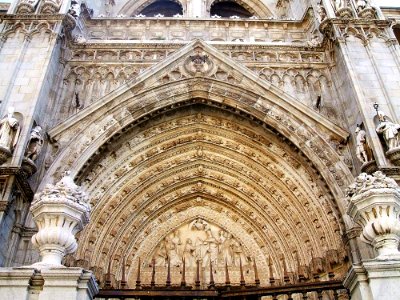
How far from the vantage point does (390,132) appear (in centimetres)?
1003

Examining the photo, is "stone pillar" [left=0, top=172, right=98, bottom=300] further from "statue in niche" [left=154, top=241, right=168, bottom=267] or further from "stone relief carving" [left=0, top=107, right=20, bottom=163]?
"statue in niche" [left=154, top=241, right=168, bottom=267]


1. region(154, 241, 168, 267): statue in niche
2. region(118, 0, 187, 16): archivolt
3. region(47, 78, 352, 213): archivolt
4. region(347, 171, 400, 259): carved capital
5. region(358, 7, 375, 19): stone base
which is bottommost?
region(347, 171, 400, 259): carved capital

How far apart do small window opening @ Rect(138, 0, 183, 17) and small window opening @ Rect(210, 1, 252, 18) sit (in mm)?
1510

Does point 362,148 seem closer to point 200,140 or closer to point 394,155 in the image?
point 394,155

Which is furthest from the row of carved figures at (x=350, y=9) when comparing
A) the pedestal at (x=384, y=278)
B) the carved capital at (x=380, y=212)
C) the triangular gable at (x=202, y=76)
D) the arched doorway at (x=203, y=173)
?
the pedestal at (x=384, y=278)

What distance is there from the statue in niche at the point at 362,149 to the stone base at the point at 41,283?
685cm

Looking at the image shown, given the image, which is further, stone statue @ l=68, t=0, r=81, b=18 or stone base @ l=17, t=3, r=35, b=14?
stone statue @ l=68, t=0, r=81, b=18

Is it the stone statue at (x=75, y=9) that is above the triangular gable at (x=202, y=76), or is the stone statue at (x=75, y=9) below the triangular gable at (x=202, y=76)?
above

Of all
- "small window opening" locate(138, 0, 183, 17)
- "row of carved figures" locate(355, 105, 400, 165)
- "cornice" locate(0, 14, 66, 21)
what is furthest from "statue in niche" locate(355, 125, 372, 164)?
"small window opening" locate(138, 0, 183, 17)

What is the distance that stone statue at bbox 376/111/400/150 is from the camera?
995cm

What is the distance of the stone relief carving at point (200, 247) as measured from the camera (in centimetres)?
1202

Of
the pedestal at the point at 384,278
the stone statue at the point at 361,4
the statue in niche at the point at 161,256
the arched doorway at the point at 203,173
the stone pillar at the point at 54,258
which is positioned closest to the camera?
the pedestal at the point at 384,278

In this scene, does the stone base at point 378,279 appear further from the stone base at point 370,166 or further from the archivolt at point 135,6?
the archivolt at point 135,6

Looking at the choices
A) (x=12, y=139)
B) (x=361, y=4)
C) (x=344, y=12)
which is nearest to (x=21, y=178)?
(x=12, y=139)
